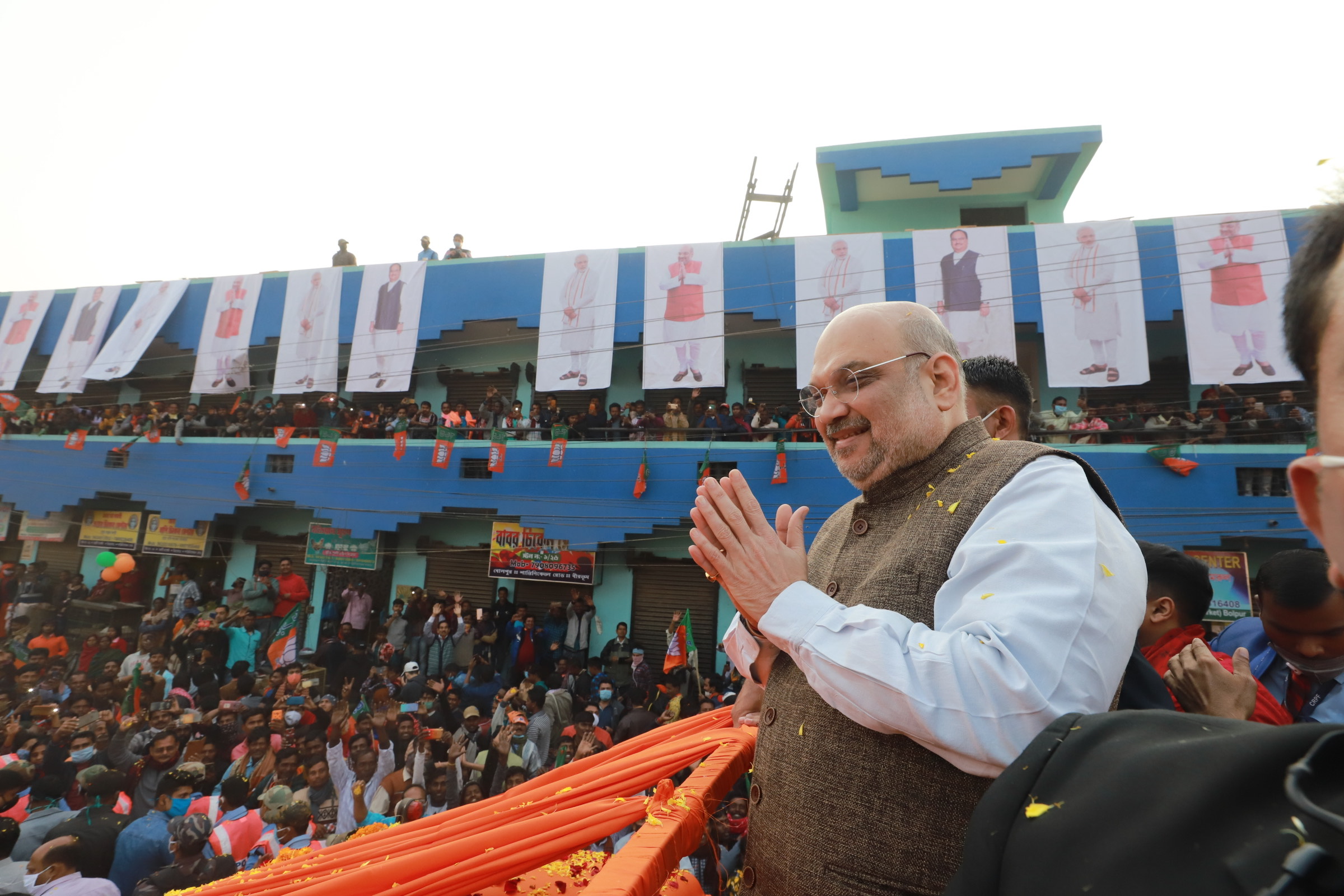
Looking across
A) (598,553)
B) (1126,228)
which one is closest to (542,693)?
(598,553)

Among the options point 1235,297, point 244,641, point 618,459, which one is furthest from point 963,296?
point 244,641

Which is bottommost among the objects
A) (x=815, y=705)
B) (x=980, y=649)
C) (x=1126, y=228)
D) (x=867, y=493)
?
(x=815, y=705)

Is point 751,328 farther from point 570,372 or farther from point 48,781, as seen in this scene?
point 48,781

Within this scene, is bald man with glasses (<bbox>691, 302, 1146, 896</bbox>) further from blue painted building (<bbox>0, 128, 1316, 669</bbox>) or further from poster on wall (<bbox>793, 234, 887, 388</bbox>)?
poster on wall (<bbox>793, 234, 887, 388</bbox>)

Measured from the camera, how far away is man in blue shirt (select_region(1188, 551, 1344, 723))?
6.98 feet

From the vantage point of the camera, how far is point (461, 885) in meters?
1.27

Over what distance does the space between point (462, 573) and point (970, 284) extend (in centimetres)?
1110

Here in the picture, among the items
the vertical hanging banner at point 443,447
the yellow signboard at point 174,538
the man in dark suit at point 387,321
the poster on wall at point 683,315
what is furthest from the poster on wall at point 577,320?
the yellow signboard at point 174,538

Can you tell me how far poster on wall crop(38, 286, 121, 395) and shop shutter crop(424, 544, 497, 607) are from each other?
30.9ft

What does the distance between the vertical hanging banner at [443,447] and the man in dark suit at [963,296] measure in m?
9.19

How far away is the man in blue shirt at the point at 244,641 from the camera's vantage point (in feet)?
35.9

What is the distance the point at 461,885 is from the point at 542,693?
8.02 meters

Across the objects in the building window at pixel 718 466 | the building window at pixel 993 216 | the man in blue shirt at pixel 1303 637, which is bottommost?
the man in blue shirt at pixel 1303 637

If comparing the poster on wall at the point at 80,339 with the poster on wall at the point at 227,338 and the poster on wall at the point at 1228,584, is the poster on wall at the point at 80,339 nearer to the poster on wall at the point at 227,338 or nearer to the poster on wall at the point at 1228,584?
the poster on wall at the point at 227,338
